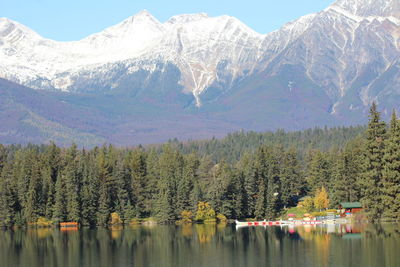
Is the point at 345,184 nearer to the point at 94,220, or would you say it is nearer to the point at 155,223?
the point at 155,223

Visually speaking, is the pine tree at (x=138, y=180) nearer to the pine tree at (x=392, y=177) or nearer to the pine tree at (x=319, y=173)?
the pine tree at (x=319, y=173)

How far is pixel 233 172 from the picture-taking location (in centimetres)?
16988

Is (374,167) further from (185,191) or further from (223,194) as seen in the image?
(185,191)

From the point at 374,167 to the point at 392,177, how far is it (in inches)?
197

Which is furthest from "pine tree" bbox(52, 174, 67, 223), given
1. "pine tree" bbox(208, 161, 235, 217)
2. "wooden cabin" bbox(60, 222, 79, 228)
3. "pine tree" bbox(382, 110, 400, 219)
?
"pine tree" bbox(382, 110, 400, 219)

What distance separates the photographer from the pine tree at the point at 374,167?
118938 mm

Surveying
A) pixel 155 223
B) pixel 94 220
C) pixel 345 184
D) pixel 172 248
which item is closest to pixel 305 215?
pixel 345 184

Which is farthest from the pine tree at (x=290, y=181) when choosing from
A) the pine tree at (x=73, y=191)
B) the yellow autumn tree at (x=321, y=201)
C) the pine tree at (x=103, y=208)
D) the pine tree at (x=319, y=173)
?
the pine tree at (x=73, y=191)

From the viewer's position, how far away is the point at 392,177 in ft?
382

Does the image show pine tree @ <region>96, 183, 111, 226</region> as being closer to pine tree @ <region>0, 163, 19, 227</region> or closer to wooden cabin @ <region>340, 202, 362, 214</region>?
pine tree @ <region>0, 163, 19, 227</region>

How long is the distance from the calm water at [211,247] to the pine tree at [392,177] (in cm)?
291

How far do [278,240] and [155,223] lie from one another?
5165cm

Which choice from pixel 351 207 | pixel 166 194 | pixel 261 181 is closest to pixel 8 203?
pixel 166 194

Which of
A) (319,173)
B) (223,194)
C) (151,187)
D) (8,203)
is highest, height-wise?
(319,173)
